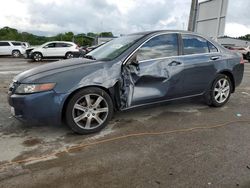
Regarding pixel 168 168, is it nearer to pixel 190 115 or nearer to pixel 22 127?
pixel 190 115

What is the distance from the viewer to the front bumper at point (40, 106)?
3.85m

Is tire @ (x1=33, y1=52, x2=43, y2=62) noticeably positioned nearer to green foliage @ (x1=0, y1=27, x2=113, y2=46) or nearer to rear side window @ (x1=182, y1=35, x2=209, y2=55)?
rear side window @ (x1=182, y1=35, x2=209, y2=55)

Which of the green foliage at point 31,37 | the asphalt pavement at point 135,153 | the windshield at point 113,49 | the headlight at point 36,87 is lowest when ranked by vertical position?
the asphalt pavement at point 135,153

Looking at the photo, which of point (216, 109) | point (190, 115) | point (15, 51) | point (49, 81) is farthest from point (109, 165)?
point (15, 51)

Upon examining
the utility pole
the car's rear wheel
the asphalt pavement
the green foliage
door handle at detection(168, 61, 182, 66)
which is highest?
the utility pole

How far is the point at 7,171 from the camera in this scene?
3.15 meters

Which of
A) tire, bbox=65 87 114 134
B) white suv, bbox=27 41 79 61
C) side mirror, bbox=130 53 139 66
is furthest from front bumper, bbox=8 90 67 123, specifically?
white suv, bbox=27 41 79 61

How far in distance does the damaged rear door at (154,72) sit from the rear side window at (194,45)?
20cm

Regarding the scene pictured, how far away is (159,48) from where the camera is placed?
4824mm

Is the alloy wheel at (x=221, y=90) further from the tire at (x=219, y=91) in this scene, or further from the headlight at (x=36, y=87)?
the headlight at (x=36, y=87)

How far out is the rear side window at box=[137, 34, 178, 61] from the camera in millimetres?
4633

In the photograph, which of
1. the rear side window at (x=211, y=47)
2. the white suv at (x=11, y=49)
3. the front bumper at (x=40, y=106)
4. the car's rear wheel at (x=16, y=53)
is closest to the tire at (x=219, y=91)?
the rear side window at (x=211, y=47)

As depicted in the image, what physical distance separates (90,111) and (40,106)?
73 centimetres

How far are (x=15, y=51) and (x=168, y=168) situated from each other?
25.0 m
